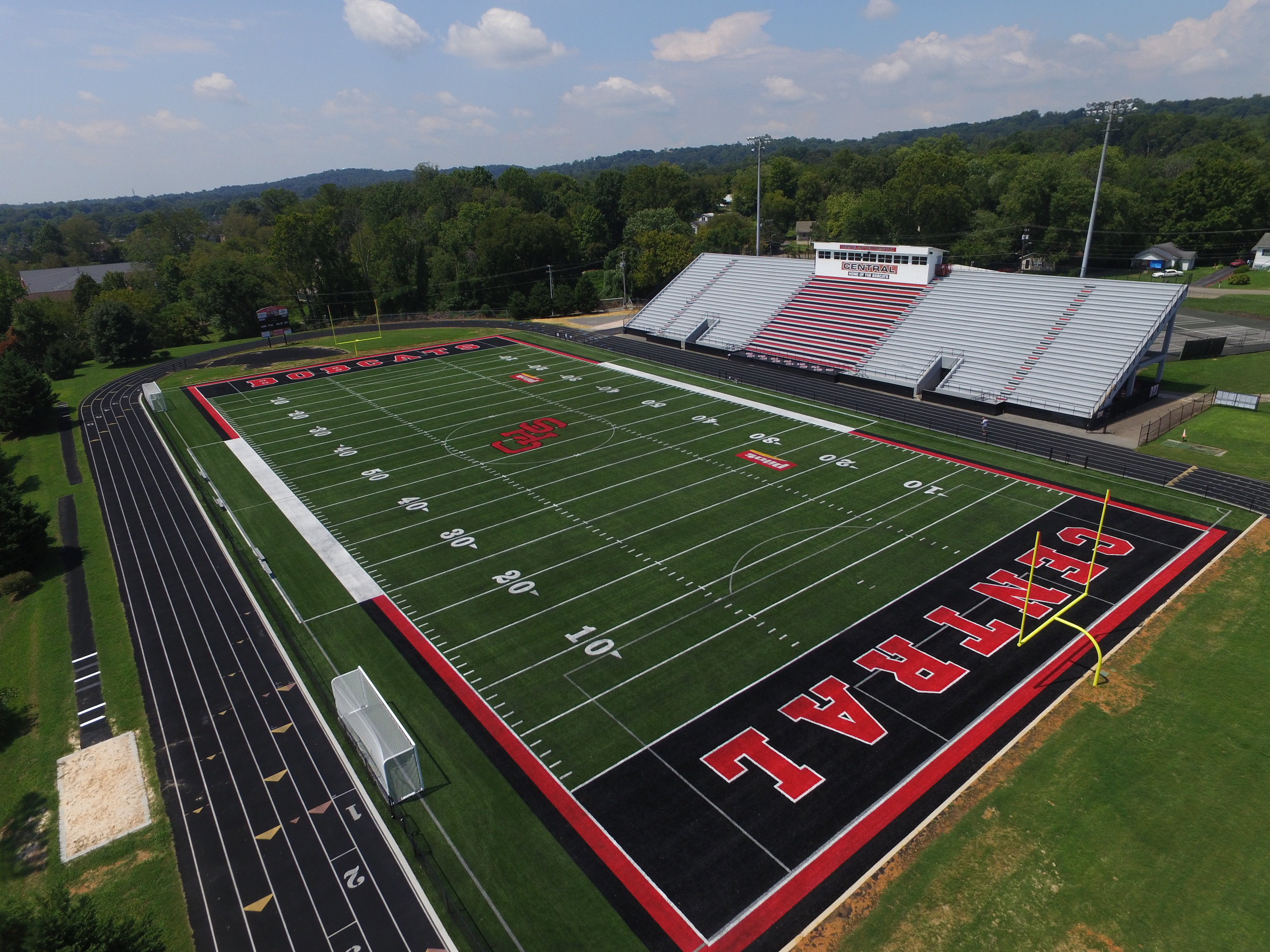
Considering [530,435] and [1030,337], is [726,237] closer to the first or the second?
[1030,337]

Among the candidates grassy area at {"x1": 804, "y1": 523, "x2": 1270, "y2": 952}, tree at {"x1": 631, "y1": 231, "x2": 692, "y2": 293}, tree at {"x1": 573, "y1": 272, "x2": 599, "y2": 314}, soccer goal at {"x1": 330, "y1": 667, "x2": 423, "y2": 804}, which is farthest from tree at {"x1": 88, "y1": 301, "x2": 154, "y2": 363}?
grassy area at {"x1": 804, "y1": 523, "x2": 1270, "y2": 952}

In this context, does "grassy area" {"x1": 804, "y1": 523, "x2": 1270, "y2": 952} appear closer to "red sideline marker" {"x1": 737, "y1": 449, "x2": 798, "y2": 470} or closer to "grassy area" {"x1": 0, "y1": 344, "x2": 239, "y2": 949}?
"grassy area" {"x1": 0, "y1": 344, "x2": 239, "y2": 949}

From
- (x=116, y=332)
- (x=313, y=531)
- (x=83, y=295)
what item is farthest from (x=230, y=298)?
(x=313, y=531)

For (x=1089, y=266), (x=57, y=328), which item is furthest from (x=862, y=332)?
(x=57, y=328)

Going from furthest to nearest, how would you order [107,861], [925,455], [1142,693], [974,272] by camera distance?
1. [974,272]
2. [925,455]
3. [1142,693]
4. [107,861]

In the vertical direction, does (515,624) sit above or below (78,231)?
below

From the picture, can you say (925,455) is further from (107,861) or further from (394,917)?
(107,861)

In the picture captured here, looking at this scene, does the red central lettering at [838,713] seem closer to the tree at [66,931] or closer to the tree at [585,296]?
the tree at [66,931]

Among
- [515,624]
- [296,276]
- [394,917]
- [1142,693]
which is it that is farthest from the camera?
[296,276]
